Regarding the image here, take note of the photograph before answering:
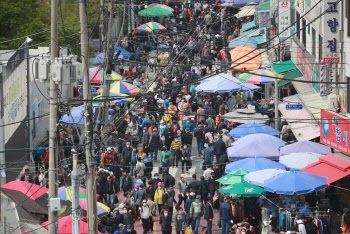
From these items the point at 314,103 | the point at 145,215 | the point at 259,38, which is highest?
the point at 259,38

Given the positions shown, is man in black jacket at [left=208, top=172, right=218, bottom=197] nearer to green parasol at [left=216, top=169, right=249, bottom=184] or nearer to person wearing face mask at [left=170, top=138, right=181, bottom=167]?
green parasol at [left=216, top=169, right=249, bottom=184]

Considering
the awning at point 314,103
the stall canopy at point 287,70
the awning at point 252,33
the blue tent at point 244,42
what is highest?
the awning at point 252,33

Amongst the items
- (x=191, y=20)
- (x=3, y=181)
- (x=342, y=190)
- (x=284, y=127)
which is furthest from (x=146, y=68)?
(x=342, y=190)

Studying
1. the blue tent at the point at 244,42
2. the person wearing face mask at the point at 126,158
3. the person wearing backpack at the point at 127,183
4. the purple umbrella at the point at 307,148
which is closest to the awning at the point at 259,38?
the blue tent at the point at 244,42

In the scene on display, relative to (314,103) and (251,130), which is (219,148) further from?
(314,103)

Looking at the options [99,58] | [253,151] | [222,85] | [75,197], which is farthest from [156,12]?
[75,197]

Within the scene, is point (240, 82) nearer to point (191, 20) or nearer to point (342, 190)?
point (342, 190)

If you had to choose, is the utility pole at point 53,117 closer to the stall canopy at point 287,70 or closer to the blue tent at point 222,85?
the blue tent at point 222,85

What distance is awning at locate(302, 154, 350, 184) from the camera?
2111cm

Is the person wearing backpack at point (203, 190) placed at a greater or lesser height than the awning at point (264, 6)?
lesser

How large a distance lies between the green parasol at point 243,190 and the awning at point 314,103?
18.6 feet

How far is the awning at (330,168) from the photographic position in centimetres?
2111

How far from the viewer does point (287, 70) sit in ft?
115

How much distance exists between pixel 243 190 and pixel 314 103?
25.6ft
